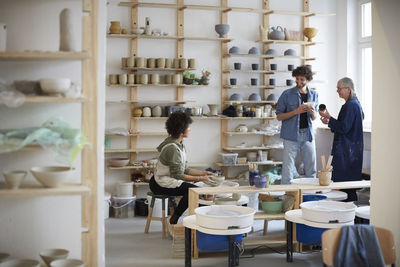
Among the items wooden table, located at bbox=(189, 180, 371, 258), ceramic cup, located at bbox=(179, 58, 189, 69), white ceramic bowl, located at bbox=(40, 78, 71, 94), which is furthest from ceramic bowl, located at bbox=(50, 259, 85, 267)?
ceramic cup, located at bbox=(179, 58, 189, 69)

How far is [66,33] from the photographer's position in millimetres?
2824

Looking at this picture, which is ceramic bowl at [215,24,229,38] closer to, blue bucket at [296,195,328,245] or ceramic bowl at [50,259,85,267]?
blue bucket at [296,195,328,245]

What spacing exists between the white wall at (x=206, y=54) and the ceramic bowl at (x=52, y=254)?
3824 millimetres

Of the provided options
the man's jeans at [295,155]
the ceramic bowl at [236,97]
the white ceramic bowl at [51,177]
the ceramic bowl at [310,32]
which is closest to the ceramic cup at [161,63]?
the ceramic bowl at [236,97]

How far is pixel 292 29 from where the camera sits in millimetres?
7539

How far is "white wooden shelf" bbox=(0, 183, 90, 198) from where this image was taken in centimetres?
271

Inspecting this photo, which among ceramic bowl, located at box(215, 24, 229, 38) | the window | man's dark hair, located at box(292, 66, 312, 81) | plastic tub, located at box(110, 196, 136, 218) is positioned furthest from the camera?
the window

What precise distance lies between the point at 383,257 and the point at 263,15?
5068mm

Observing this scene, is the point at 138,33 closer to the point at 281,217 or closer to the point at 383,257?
the point at 281,217

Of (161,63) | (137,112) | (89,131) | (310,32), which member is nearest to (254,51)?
(310,32)

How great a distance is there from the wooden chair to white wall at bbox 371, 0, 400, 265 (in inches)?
25.6

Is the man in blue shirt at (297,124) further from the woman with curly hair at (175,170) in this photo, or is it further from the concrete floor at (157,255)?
the woman with curly hair at (175,170)

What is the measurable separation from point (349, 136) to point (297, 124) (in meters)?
0.64

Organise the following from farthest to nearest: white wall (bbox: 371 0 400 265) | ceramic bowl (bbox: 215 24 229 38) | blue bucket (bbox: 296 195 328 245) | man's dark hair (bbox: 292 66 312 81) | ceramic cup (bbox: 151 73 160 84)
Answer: ceramic bowl (bbox: 215 24 229 38), ceramic cup (bbox: 151 73 160 84), man's dark hair (bbox: 292 66 312 81), blue bucket (bbox: 296 195 328 245), white wall (bbox: 371 0 400 265)
